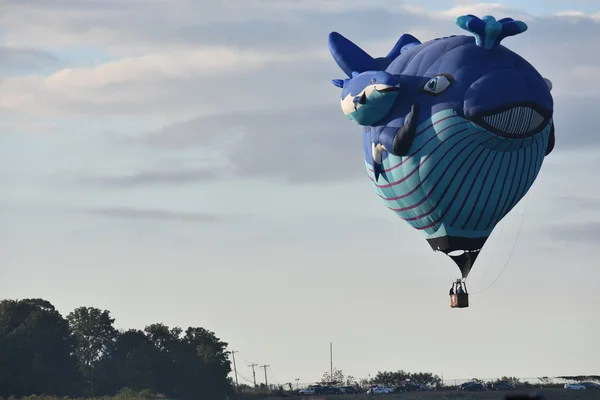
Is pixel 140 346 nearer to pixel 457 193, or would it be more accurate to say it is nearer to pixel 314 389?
pixel 314 389

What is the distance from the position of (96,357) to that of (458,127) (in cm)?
9637

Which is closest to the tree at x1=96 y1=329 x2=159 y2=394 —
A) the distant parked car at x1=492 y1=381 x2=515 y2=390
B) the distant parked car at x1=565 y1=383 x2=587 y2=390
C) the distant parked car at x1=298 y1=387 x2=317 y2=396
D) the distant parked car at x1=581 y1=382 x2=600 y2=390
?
the distant parked car at x1=298 y1=387 x2=317 y2=396

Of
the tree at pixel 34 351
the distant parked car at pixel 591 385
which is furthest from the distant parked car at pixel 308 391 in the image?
the distant parked car at pixel 591 385

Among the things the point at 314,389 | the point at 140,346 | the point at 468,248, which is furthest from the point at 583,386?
the point at 468,248

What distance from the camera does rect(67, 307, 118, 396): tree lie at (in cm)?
17762

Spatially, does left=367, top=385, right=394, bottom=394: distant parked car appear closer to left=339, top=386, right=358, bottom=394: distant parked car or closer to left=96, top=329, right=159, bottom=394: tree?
left=339, top=386, right=358, bottom=394: distant parked car

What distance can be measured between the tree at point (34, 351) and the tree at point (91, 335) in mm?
4178

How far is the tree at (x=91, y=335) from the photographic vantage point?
177625 millimetres

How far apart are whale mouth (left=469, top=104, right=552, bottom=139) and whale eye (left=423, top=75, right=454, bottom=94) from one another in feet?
7.92

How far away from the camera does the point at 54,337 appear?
16938 centimetres

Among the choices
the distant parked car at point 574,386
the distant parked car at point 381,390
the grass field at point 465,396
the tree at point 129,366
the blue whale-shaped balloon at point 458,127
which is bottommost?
the grass field at point 465,396

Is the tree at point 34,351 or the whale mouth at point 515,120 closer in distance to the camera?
the whale mouth at point 515,120

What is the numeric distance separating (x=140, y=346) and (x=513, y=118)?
9686cm

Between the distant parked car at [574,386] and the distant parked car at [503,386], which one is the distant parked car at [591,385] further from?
the distant parked car at [503,386]
